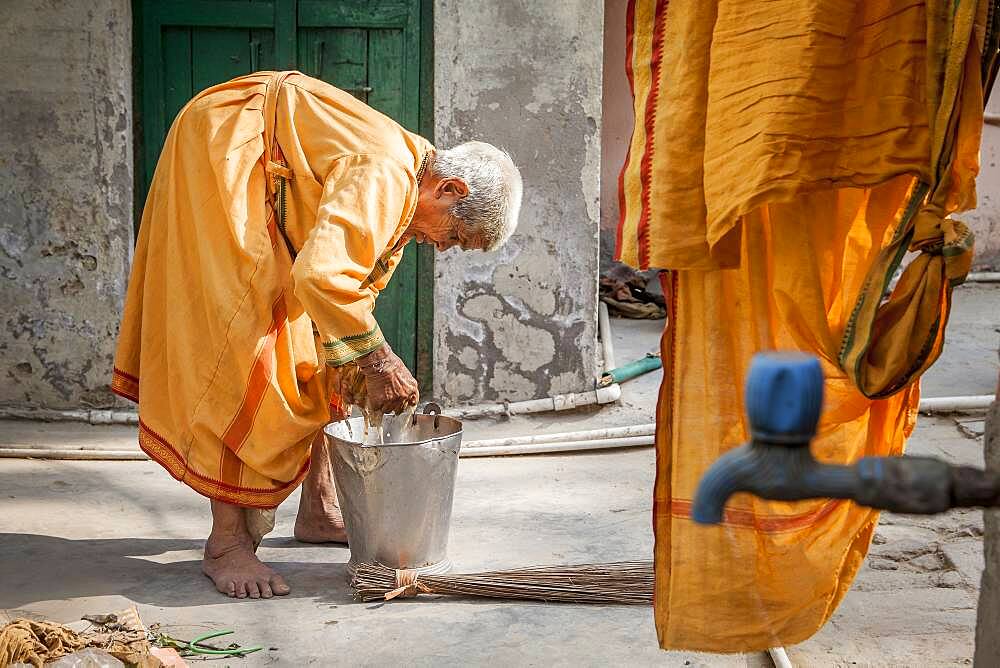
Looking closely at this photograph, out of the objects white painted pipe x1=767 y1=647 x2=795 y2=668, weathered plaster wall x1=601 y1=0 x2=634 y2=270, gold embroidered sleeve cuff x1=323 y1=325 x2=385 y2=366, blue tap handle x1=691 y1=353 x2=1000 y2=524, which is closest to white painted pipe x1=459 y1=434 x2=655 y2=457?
gold embroidered sleeve cuff x1=323 y1=325 x2=385 y2=366

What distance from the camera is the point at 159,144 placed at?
19.3ft

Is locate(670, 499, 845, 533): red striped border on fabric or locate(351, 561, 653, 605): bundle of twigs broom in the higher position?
locate(670, 499, 845, 533): red striped border on fabric

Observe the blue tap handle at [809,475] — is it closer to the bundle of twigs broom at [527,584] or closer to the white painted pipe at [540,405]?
the bundle of twigs broom at [527,584]

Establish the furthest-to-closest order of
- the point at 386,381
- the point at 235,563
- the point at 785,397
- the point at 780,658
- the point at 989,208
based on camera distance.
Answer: the point at 989,208 < the point at 235,563 < the point at 386,381 < the point at 780,658 < the point at 785,397

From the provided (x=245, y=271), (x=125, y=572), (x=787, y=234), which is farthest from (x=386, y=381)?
(x=787, y=234)

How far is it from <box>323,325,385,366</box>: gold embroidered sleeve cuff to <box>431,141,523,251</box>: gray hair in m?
0.56

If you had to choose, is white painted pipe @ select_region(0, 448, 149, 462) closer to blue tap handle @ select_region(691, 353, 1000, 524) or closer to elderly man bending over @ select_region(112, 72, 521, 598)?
elderly man bending over @ select_region(112, 72, 521, 598)

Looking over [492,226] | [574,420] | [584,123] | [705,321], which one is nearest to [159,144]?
[584,123]

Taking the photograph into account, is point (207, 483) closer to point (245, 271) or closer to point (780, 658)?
point (245, 271)

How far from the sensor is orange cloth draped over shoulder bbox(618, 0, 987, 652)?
1.86m

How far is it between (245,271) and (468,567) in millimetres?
1224

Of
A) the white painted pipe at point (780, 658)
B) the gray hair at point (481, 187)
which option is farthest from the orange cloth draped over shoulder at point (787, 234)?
the gray hair at point (481, 187)

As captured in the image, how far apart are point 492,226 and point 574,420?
7.79 feet

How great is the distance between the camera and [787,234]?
2043 mm
